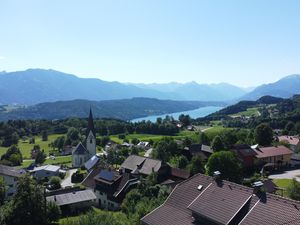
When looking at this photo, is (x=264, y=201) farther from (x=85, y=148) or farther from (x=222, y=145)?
(x=85, y=148)

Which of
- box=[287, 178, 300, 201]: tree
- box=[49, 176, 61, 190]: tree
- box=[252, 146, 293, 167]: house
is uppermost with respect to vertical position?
box=[287, 178, 300, 201]: tree

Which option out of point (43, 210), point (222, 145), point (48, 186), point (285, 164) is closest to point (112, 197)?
point (43, 210)

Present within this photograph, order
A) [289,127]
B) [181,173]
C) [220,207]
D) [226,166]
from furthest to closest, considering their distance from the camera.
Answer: [289,127]
[181,173]
[226,166]
[220,207]

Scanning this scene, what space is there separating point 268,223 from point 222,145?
48.3m

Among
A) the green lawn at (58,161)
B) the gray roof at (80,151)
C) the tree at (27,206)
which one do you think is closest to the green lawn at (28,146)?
the green lawn at (58,161)

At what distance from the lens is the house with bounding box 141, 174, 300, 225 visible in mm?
20156

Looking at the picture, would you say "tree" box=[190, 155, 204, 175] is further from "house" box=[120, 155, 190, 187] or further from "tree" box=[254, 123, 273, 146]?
"tree" box=[254, 123, 273, 146]

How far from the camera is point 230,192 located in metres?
23.5

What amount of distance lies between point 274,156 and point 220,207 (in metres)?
47.8

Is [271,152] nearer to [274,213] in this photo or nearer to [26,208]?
[274,213]

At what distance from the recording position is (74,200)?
4191cm

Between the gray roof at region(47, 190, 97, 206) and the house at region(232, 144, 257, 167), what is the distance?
28.2 metres

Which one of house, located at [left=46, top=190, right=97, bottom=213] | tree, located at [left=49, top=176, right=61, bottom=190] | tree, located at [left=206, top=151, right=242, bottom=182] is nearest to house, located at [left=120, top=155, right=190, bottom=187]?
tree, located at [left=206, top=151, right=242, bottom=182]

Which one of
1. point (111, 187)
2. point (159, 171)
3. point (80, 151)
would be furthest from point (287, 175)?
point (80, 151)
